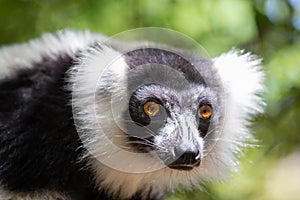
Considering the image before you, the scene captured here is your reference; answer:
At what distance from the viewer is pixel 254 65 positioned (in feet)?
13.6

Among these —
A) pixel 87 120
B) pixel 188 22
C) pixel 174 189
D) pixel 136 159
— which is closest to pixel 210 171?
pixel 174 189

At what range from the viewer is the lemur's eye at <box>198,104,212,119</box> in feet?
12.0

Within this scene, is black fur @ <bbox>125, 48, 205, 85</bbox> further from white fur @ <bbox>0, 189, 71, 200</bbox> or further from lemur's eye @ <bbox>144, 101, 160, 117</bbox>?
white fur @ <bbox>0, 189, 71, 200</bbox>

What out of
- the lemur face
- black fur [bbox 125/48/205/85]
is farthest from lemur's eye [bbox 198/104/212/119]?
black fur [bbox 125/48/205/85]

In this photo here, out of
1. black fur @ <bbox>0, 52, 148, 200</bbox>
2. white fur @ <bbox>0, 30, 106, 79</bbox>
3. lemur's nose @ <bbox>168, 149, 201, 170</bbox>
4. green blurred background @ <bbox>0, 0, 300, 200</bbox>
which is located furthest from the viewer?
green blurred background @ <bbox>0, 0, 300, 200</bbox>

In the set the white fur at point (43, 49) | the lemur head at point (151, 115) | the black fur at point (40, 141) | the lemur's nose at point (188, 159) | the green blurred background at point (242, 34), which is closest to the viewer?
the lemur's nose at point (188, 159)

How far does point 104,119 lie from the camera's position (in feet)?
12.2

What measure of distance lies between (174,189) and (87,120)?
643mm

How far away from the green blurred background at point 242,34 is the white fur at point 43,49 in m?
0.64

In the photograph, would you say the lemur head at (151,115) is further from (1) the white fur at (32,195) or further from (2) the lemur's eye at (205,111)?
(1) the white fur at (32,195)

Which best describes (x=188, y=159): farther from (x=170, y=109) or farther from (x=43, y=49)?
(x=43, y=49)

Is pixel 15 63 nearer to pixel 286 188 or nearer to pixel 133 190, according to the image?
pixel 133 190

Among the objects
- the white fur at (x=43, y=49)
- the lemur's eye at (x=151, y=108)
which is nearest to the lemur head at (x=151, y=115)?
the lemur's eye at (x=151, y=108)

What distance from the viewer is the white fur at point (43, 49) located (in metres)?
3.90
